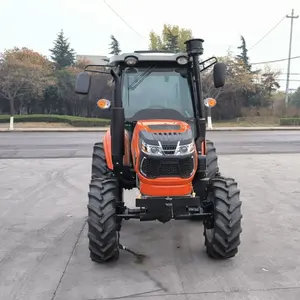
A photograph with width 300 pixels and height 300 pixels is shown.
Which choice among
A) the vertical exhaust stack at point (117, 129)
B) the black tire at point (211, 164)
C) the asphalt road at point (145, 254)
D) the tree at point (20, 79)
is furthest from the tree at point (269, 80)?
the vertical exhaust stack at point (117, 129)

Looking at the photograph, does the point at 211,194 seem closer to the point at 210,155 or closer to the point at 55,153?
the point at 210,155

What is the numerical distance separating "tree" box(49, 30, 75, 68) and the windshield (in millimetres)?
51824

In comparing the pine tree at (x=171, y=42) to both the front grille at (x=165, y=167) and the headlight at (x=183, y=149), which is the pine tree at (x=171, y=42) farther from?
the front grille at (x=165, y=167)

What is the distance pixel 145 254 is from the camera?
201 inches

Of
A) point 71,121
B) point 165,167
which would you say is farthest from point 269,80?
point 165,167

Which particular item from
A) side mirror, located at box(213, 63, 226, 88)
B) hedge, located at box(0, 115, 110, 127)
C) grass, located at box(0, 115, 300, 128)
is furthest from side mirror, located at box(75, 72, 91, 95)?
hedge, located at box(0, 115, 110, 127)

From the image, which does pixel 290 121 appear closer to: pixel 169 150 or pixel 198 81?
pixel 198 81

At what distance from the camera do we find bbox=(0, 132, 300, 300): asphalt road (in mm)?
4117

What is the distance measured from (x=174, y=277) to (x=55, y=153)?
1141 centimetres

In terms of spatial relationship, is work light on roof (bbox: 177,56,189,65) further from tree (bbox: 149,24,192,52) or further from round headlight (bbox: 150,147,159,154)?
tree (bbox: 149,24,192,52)

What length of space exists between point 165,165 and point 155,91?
1.40 metres

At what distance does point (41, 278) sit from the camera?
4.41 m

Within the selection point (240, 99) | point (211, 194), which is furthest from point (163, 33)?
point (211, 194)

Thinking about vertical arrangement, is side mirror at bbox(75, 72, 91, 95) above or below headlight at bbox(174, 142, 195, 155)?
above
